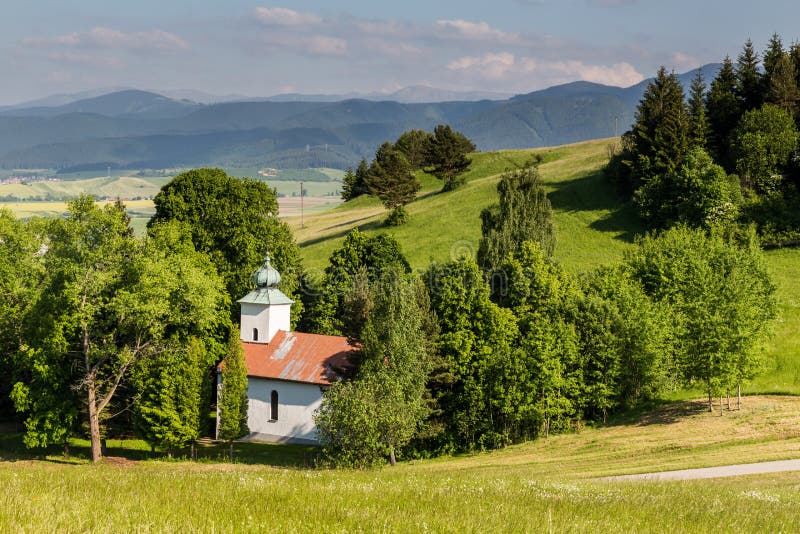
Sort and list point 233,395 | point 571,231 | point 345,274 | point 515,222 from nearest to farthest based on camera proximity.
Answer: point 233,395
point 515,222
point 345,274
point 571,231

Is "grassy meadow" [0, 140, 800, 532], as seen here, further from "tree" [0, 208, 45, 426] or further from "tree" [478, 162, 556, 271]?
"tree" [478, 162, 556, 271]

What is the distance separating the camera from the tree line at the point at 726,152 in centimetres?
7308

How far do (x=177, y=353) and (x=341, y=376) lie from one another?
9.97m

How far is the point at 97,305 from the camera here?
42.7 m

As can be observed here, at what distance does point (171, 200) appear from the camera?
62.2 metres

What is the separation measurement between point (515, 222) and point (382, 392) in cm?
2209

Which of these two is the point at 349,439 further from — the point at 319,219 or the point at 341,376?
the point at 319,219

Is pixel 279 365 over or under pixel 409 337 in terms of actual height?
under

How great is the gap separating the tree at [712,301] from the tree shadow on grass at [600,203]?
68.6 feet

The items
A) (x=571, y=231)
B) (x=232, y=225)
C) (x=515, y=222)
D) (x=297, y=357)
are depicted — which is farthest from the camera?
(x=571, y=231)

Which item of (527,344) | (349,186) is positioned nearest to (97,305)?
(527,344)

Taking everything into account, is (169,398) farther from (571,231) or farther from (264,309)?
(571,231)

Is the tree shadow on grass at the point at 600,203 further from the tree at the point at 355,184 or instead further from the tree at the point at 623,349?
the tree at the point at 355,184

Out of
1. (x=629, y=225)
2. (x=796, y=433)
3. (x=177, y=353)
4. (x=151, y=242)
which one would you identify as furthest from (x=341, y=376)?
(x=629, y=225)
